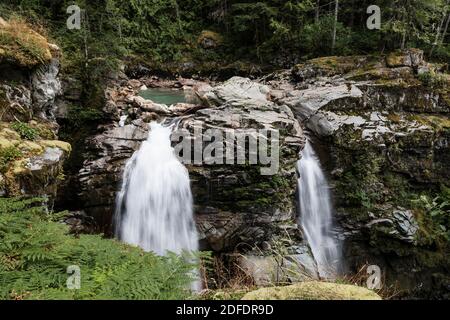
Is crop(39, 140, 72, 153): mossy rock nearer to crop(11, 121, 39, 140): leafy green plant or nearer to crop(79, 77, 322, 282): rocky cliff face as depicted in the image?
crop(11, 121, 39, 140): leafy green plant

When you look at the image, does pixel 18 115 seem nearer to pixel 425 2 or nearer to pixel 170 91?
pixel 170 91

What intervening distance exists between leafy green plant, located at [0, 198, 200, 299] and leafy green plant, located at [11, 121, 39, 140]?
295 cm

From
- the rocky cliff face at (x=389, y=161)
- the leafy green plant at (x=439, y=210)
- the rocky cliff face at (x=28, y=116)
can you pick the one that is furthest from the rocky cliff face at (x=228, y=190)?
the leafy green plant at (x=439, y=210)

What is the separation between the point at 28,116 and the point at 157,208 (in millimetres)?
3801

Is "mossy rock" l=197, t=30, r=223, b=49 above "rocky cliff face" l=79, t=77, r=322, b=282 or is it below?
above

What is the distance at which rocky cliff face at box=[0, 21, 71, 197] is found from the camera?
19.1 feet

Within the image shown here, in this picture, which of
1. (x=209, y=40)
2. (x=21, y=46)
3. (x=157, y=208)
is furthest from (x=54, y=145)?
(x=209, y=40)

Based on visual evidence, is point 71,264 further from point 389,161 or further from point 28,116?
point 389,161

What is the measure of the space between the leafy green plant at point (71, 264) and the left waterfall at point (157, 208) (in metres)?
4.98

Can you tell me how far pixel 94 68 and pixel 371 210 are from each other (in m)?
10.0

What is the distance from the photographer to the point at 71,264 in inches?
139

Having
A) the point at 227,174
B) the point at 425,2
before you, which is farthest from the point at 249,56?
the point at 227,174

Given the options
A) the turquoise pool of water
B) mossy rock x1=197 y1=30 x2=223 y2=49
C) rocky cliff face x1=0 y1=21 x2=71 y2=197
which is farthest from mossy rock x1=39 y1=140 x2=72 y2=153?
mossy rock x1=197 y1=30 x2=223 y2=49
